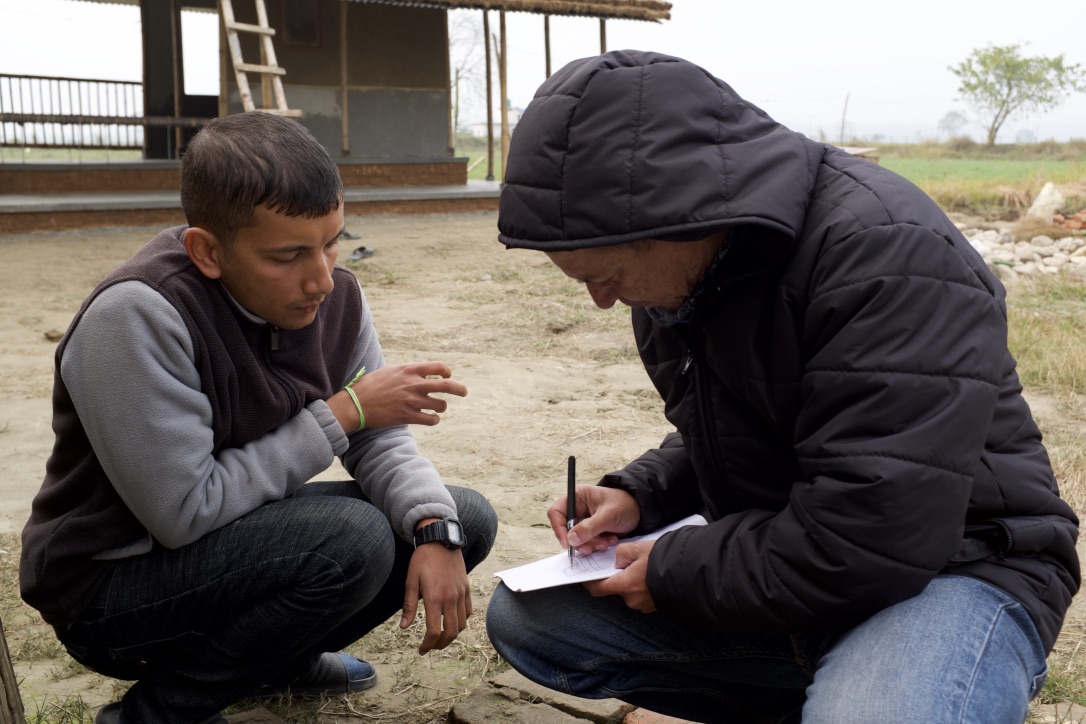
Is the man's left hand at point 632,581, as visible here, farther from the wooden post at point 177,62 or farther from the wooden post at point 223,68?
the wooden post at point 177,62

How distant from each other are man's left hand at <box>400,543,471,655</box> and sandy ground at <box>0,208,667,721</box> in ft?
1.28

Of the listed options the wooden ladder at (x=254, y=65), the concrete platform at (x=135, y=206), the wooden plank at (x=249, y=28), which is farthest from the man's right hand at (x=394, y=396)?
the wooden plank at (x=249, y=28)

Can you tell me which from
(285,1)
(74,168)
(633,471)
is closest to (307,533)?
(633,471)

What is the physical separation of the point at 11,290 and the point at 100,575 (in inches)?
268

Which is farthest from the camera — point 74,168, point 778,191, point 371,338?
point 74,168

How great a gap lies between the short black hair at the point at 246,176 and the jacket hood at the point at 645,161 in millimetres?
499

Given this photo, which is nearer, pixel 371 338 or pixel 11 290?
pixel 371 338

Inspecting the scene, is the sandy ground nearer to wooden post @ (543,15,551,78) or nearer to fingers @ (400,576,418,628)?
fingers @ (400,576,418,628)

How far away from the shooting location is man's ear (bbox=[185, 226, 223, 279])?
1.87m

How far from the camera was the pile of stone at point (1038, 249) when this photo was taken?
399 inches

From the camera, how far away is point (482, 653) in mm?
2631

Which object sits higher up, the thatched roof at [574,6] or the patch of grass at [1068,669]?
the thatched roof at [574,6]

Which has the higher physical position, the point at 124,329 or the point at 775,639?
the point at 124,329

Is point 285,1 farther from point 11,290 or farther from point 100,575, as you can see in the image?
point 100,575
